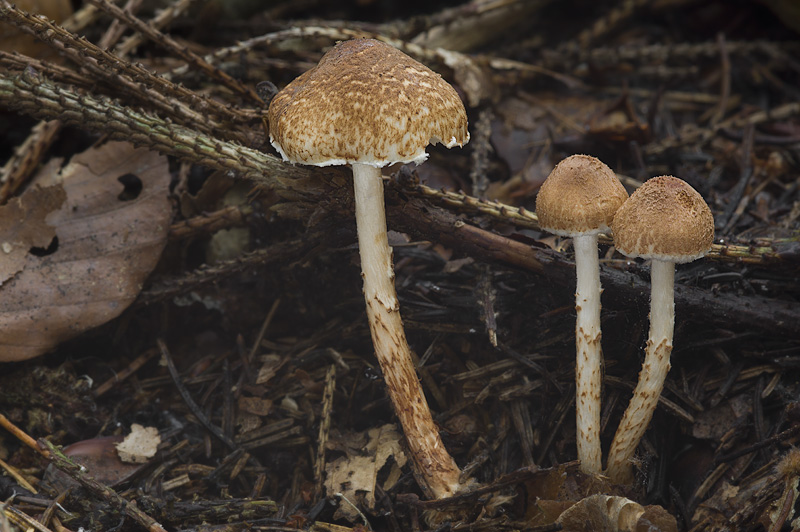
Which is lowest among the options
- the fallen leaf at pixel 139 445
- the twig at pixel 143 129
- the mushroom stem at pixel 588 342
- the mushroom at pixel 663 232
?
the fallen leaf at pixel 139 445

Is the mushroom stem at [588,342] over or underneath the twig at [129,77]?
underneath

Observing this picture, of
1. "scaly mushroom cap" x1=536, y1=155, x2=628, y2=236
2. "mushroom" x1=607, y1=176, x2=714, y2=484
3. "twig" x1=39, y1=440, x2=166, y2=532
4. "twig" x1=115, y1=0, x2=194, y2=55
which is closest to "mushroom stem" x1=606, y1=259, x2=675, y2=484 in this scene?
"mushroom" x1=607, y1=176, x2=714, y2=484

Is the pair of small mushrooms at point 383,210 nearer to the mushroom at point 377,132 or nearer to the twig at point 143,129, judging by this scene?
the mushroom at point 377,132

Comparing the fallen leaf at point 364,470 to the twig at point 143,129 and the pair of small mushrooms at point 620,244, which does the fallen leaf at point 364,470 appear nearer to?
the pair of small mushrooms at point 620,244

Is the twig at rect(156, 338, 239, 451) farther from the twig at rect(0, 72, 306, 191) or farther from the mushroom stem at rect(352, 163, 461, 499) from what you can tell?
the twig at rect(0, 72, 306, 191)

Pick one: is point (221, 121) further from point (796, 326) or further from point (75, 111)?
point (796, 326)

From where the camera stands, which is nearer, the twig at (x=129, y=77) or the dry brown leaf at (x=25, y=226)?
the twig at (x=129, y=77)

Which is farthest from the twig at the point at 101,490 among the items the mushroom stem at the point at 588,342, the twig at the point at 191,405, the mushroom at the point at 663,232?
the mushroom at the point at 663,232

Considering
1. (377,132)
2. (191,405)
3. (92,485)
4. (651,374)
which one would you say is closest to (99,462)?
(92,485)

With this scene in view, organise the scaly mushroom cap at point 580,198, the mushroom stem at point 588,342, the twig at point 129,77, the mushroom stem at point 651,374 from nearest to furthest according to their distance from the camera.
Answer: the scaly mushroom cap at point 580,198, the mushroom stem at point 651,374, the mushroom stem at point 588,342, the twig at point 129,77

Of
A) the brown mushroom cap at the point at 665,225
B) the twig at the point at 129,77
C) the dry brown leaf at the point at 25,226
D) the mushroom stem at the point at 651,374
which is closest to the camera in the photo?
the brown mushroom cap at the point at 665,225
